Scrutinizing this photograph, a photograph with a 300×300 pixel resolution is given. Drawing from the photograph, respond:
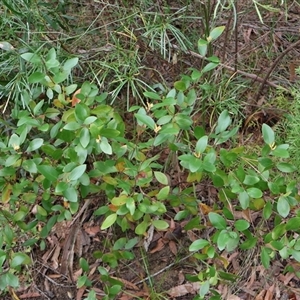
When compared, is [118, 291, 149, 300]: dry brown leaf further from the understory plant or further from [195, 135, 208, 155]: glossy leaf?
[195, 135, 208, 155]: glossy leaf

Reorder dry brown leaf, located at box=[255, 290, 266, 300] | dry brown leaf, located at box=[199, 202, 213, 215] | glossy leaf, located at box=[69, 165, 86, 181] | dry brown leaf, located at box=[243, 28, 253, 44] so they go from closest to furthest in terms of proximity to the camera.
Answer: glossy leaf, located at box=[69, 165, 86, 181] → dry brown leaf, located at box=[199, 202, 213, 215] → dry brown leaf, located at box=[255, 290, 266, 300] → dry brown leaf, located at box=[243, 28, 253, 44]

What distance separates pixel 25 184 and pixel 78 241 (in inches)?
21.9

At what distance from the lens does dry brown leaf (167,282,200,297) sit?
1.79 metres

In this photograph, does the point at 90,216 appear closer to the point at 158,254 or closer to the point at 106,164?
the point at 158,254

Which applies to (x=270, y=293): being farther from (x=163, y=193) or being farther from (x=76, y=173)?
(x=76, y=173)

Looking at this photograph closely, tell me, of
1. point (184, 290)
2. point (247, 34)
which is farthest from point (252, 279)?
point (247, 34)

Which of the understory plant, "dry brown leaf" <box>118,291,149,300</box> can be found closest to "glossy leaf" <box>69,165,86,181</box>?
the understory plant

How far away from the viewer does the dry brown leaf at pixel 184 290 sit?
179 cm

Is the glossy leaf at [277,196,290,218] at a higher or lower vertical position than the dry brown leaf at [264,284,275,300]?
higher

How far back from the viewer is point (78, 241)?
1.92 meters

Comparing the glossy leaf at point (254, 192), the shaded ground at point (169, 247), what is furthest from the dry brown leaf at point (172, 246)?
the glossy leaf at point (254, 192)

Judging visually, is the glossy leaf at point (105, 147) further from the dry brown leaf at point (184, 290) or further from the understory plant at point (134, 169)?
the dry brown leaf at point (184, 290)

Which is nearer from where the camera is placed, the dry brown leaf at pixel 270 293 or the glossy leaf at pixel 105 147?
the glossy leaf at pixel 105 147

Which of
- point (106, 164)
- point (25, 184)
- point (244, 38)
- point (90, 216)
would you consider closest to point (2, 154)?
point (25, 184)
